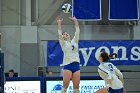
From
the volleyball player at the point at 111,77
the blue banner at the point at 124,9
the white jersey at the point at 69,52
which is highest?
the blue banner at the point at 124,9

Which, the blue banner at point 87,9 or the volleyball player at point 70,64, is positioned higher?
the blue banner at point 87,9

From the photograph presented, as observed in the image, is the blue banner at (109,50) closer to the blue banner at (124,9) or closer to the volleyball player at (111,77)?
the blue banner at (124,9)

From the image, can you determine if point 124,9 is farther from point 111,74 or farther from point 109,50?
point 111,74

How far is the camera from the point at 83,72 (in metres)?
19.2

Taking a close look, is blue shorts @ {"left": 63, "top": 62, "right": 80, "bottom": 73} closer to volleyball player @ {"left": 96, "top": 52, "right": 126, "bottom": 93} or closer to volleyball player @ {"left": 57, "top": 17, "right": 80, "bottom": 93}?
volleyball player @ {"left": 57, "top": 17, "right": 80, "bottom": 93}

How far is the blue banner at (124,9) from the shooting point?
62.5 feet

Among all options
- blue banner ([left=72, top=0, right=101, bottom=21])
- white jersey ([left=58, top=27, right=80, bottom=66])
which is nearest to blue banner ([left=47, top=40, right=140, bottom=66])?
blue banner ([left=72, top=0, right=101, bottom=21])

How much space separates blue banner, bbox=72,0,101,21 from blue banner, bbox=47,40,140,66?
1256 millimetres

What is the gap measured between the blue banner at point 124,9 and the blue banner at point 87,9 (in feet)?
2.23

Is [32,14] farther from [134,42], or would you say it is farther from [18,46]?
[134,42]

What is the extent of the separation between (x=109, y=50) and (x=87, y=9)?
233cm

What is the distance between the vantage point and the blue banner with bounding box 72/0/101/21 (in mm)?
18870

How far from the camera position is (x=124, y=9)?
19.1m

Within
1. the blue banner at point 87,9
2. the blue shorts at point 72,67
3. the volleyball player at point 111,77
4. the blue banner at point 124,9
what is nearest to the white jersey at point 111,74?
the volleyball player at point 111,77
